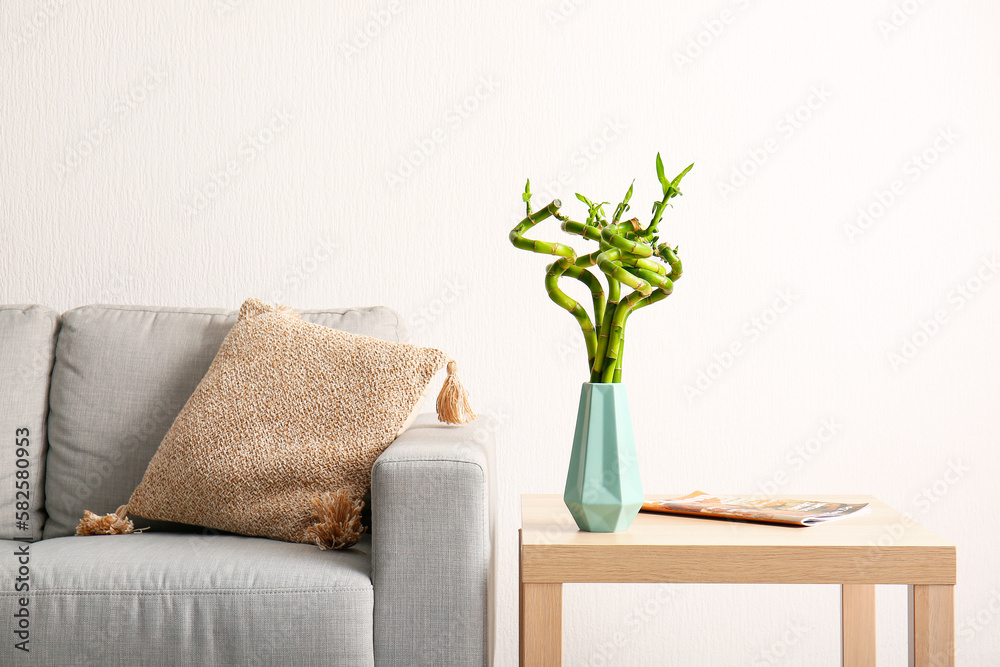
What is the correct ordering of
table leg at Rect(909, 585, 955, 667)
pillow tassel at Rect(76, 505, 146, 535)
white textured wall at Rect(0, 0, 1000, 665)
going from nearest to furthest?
table leg at Rect(909, 585, 955, 667)
pillow tassel at Rect(76, 505, 146, 535)
white textured wall at Rect(0, 0, 1000, 665)

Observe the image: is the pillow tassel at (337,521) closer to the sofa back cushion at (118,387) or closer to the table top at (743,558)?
the table top at (743,558)

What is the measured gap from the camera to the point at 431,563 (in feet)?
4.02

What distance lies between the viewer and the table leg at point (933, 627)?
44.6 inches

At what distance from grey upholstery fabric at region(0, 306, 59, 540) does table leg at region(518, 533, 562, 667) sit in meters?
1.08

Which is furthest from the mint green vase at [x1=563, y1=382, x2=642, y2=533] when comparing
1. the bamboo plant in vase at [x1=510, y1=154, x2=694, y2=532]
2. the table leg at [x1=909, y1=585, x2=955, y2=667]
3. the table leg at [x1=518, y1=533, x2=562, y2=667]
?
the table leg at [x1=909, y1=585, x2=955, y2=667]

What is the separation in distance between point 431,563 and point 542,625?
7.5 inches

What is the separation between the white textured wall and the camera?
205 cm

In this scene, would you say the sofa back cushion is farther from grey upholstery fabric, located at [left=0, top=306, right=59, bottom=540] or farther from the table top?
the table top

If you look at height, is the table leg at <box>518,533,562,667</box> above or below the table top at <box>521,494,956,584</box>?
below

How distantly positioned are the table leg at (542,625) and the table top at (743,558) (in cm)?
2

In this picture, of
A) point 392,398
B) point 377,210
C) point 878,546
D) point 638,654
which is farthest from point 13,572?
point 638,654

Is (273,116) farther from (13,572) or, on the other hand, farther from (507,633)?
(507,633)

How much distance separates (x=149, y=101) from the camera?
206 cm

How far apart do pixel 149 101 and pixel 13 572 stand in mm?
1279
